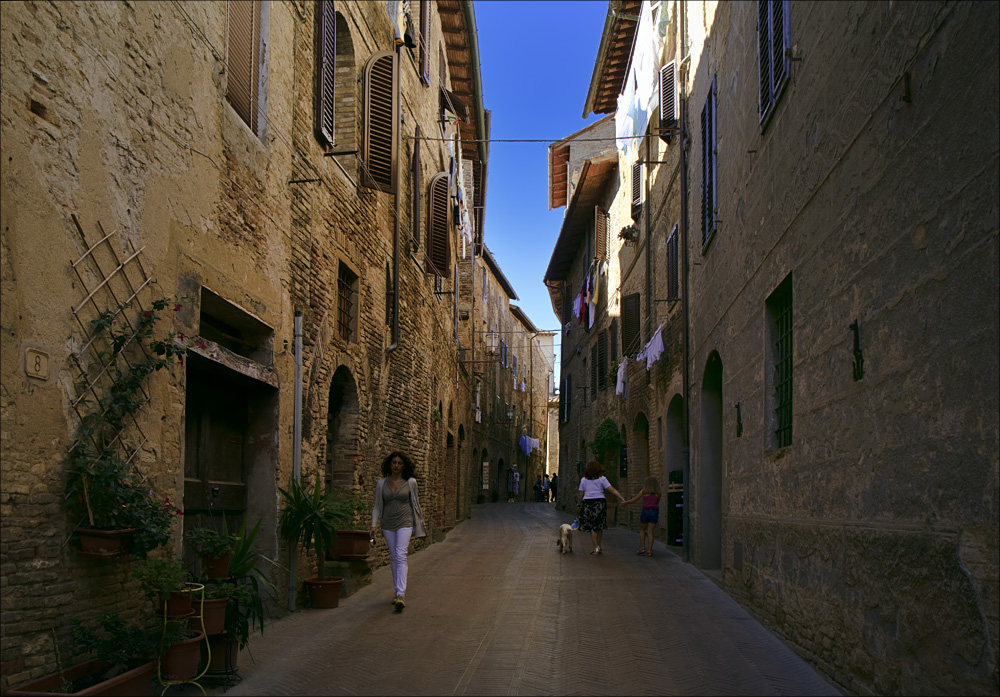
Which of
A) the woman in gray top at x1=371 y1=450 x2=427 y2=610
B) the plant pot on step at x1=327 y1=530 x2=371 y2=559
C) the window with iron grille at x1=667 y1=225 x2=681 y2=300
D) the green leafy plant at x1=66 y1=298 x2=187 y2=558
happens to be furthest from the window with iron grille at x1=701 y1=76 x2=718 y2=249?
the green leafy plant at x1=66 y1=298 x2=187 y2=558

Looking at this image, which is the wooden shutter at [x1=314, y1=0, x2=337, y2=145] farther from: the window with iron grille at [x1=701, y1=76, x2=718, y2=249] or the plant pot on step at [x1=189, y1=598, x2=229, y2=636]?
the plant pot on step at [x1=189, y1=598, x2=229, y2=636]

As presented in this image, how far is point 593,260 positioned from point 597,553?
1415cm

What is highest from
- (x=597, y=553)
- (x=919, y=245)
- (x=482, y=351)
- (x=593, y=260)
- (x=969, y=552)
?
(x=593, y=260)

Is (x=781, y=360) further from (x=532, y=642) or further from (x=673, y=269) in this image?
(x=673, y=269)

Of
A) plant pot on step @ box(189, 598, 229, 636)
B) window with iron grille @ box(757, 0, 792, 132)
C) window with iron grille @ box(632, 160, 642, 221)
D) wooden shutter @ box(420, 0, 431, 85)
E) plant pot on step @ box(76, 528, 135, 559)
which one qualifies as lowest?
plant pot on step @ box(189, 598, 229, 636)

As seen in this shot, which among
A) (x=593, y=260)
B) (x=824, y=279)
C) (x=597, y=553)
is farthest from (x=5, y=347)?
(x=593, y=260)

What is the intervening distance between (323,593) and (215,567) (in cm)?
278

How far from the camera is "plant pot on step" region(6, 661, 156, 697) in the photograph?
14.3ft

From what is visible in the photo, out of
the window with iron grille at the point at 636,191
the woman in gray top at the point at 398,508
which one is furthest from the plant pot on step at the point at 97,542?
the window with iron grille at the point at 636,191

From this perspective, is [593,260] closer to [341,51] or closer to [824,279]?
[341,51]

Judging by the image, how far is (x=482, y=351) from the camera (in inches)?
1270

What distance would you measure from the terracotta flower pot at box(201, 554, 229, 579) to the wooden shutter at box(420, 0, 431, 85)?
12413 millimetres

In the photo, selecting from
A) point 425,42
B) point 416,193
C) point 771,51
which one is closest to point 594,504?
point 416,193

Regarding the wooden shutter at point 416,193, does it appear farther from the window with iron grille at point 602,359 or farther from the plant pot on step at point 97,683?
the plant pot on step at point 97,683
